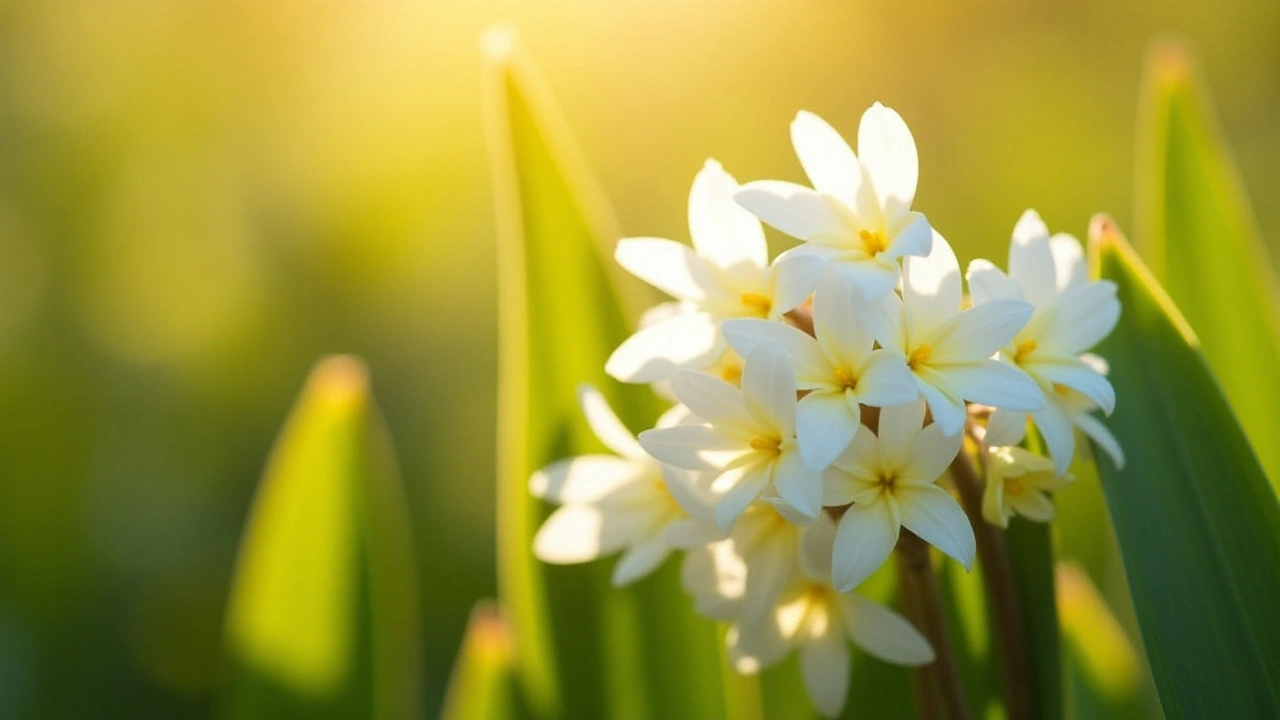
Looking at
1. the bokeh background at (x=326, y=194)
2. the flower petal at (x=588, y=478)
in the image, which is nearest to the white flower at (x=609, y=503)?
the flower petal at (x=588, y=478)

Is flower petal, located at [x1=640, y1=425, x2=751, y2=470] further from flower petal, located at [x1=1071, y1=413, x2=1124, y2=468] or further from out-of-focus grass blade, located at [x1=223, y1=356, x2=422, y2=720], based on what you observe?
out-of-focus grass blade, located at [x1=223, y1=356, x2=422, y2=720]

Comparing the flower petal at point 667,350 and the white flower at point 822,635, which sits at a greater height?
the flower petal at point 667,350

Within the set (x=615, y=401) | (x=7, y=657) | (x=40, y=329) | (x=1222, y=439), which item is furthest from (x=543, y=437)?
(x=40, y=329)

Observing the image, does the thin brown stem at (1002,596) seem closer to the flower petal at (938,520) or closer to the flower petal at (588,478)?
the flower petal at (938,520)

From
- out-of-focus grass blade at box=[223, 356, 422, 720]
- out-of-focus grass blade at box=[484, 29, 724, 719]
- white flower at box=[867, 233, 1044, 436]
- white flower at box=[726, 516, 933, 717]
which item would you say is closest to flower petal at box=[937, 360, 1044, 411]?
white flower at box=[867, 233, 1044, 436]

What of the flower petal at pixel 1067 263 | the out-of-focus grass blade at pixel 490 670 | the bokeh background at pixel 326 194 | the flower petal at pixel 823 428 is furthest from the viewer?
the bokeh background at pixel 326 194

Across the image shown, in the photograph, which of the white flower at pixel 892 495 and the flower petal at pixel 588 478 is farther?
the flower petal at pixel 588 478

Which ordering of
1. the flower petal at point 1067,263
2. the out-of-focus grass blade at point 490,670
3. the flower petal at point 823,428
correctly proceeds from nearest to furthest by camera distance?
the flower petal at point 823,428 → the flower petal at point 1067,263 → the out-of-focus grass blade at point 490,670
